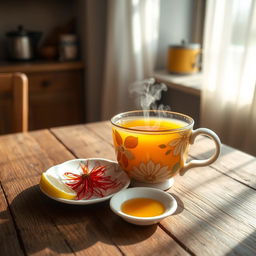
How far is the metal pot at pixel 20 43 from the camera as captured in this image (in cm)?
236

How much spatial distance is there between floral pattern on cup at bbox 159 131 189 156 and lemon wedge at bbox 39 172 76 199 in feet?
0.69

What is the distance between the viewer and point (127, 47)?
2.14m

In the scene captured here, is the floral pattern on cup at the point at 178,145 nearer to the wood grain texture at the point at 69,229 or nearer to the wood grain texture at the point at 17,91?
the wood grain texture at the point at 69,229

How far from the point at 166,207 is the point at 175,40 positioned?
73.3 inches

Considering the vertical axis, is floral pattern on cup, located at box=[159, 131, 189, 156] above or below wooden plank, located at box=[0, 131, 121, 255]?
above

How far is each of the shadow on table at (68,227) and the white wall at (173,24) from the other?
5.84ft

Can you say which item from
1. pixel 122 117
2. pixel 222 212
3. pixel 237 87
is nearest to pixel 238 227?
pixel 222 212

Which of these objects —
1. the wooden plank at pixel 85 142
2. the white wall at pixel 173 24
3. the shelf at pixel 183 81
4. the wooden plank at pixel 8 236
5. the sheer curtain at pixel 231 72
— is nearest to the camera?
the wooden plank at pixel 8 236

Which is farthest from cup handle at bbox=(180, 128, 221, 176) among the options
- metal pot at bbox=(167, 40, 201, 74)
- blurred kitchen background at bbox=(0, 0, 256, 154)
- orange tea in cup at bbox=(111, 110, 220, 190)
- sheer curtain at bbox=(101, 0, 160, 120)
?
sheer curtain at bbox=(101, 0, 160, 120)

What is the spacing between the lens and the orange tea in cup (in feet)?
2.19

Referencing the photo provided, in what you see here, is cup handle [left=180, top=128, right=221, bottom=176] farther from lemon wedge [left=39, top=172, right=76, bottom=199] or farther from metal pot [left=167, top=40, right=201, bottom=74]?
metal pot [left=167, top=40, right=201, bottom=74]

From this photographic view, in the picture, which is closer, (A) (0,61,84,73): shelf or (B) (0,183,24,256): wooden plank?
(B) (0,183,24,256): wooden plank

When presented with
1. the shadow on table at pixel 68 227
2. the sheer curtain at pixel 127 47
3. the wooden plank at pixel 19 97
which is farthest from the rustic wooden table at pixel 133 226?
the sheer curtain at pixel 127 47

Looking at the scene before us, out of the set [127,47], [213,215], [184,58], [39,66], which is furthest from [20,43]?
[213,215]
